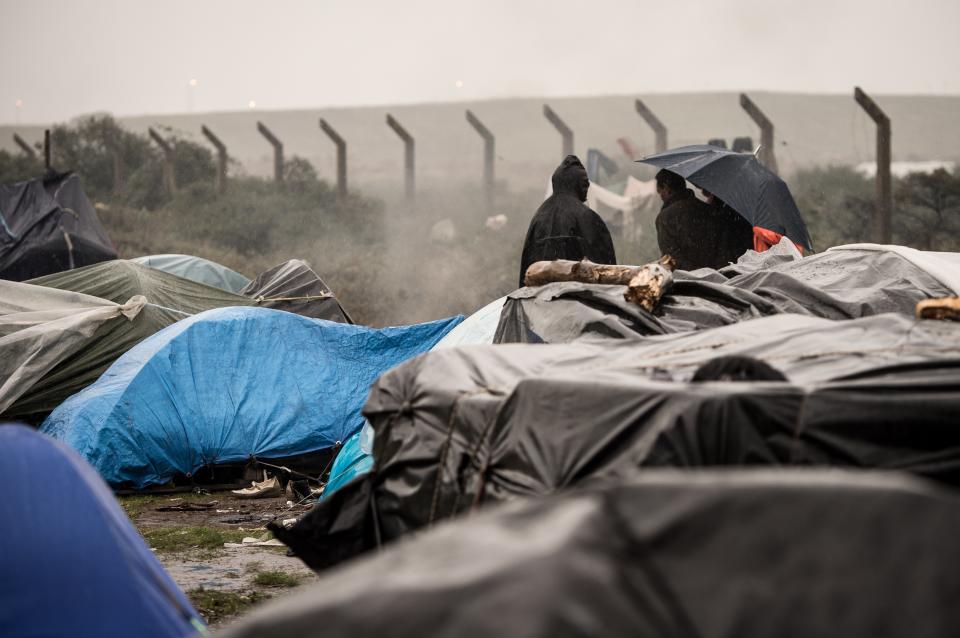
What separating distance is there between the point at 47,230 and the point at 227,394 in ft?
28.1

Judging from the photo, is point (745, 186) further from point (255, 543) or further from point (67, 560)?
point (67, 560)

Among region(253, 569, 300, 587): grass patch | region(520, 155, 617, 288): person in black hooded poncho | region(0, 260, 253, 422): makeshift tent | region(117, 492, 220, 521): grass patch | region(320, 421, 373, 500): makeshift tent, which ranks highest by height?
region(520, 155, 617, 288): person in black hooded poncho

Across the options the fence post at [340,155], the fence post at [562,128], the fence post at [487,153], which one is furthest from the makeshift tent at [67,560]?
the fence post at [487,153]

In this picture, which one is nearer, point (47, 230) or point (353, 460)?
point (353, 460)

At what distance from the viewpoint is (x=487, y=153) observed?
2280 centimetres

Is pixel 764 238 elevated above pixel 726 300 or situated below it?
above

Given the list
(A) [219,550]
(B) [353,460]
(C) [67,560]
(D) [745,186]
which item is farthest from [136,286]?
(C) [67,560]

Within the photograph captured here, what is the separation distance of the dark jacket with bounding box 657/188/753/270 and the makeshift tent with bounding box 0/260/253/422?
191 inches

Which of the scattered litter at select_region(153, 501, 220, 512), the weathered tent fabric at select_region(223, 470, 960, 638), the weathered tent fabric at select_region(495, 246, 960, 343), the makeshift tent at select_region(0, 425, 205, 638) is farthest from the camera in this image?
the scattered litter at select_region(153, 501, 220, 512)

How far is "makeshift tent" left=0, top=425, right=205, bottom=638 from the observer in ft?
9.66

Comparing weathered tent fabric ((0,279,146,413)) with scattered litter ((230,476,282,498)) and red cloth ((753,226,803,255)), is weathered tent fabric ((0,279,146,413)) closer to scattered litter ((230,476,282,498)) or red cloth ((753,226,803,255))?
scattered litter ((230,476,282,498))

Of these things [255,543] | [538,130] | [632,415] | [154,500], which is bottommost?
[154,500]

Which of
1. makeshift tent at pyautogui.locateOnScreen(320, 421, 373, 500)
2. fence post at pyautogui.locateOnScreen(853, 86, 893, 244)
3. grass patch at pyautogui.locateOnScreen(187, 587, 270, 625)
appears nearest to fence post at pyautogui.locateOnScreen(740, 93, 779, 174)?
fence post at pyautogui.locateOnScreen(853, 86, 893, 244)

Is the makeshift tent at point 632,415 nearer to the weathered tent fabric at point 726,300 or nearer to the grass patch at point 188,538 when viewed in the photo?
the weathered tent fabric at point 726,300
